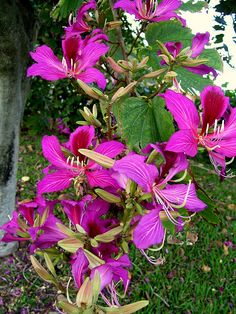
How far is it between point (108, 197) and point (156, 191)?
65mm

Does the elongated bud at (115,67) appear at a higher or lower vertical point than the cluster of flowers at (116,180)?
higher

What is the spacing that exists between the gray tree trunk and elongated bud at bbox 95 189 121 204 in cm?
165

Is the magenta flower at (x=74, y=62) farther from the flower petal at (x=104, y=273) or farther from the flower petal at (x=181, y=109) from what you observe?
the flower petal at (x=104, y=273)

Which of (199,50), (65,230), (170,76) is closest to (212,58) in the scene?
(199,50)

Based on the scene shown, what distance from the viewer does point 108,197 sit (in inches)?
23.5

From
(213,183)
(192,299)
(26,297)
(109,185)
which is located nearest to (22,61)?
(26,297)

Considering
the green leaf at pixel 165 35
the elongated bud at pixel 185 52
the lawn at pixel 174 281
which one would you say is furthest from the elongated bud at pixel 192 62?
the lawn at pixel 174 281

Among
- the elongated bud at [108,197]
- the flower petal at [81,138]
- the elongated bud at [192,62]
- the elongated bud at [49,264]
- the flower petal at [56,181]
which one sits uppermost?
the elongated bud at [192,62]

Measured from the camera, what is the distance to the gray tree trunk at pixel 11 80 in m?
2.08

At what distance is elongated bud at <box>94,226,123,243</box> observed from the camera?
1.97 ft

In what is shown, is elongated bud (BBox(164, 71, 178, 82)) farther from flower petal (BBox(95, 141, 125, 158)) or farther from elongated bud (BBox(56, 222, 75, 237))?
elongated bud (BBox(56, 222, 75, 237))

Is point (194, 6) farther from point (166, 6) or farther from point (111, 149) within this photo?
point (111, 149)

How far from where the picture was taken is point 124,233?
24.5 inches

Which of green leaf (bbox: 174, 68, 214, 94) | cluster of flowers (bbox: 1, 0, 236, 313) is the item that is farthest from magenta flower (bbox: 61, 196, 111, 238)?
green leaf (bbox: 174, 68, 214, 94)
